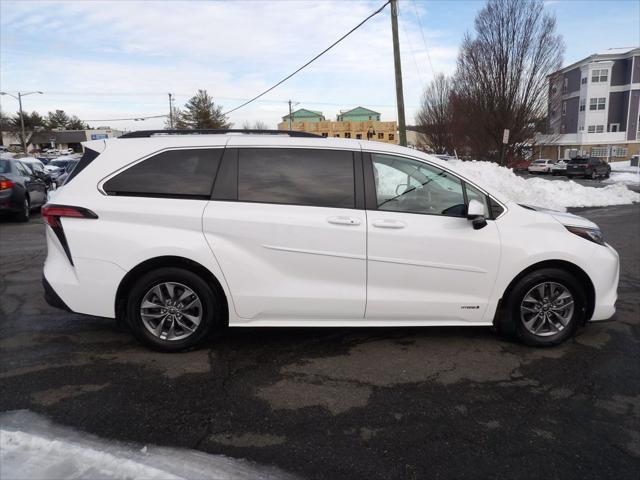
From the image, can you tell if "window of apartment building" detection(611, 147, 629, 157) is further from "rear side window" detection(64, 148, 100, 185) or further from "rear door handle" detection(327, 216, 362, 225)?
"rear side window" detection(64, 148, 100, 185)

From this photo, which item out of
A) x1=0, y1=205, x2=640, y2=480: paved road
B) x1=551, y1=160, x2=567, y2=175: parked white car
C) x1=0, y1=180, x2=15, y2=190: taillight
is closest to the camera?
x1=0, y1=205, x2=640, y2=480: paved road

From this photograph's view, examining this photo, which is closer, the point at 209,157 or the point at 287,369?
the point at 287,369

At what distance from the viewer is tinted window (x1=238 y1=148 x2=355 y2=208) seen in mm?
4059

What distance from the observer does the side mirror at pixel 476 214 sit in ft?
12.9

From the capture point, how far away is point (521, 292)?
419cm

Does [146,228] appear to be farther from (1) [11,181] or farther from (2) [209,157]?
(1) [11,181]

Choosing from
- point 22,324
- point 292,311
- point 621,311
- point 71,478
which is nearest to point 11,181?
point 22,324

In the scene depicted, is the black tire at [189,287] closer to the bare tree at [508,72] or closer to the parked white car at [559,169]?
the bare tree at [508,72]

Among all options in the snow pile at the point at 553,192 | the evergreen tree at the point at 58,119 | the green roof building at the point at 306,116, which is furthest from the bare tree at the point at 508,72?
the evergreen tree at the point at 58,119

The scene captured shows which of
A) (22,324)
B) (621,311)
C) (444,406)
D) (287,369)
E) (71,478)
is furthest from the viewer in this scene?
(621,311)

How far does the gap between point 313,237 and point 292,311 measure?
A: 0.65 metres

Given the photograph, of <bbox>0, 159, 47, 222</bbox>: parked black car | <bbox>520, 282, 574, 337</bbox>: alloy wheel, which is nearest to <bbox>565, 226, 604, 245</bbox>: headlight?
<bbox>520, 282, 574, 337</bbox>: alloy wheel

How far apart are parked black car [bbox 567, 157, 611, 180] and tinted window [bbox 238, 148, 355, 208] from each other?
37.7 m

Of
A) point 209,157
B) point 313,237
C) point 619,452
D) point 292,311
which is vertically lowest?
point 619,452
